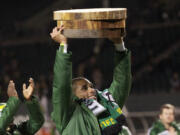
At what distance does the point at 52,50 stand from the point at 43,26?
108 inches

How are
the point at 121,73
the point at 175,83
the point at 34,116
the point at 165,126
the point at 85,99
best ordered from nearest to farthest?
Result: 1. the point at 85,99
2. the point at 121,73
3. the point at 34,116
4. the point at 165,126
5. the point at 175,83

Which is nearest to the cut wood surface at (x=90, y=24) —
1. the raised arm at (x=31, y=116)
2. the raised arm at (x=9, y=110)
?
the raised arm at (x=31, y=116)

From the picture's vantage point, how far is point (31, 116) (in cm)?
521

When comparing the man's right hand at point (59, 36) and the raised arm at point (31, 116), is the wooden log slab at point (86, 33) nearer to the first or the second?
the man's right hand at point (59, 36)

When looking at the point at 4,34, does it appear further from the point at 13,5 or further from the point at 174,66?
the point at 174,66

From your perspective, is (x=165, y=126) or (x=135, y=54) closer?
(x=165, y=126)

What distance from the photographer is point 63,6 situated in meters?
19.9

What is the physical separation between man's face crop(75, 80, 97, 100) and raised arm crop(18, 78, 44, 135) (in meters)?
0.40

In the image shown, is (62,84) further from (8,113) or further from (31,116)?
(31,116)

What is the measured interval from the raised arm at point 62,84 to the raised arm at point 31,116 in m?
0.48

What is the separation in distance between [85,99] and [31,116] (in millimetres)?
718

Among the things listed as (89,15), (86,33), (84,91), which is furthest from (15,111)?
(89,15)

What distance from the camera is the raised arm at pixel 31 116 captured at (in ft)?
16.2

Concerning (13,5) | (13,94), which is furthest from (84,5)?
(13,94)
